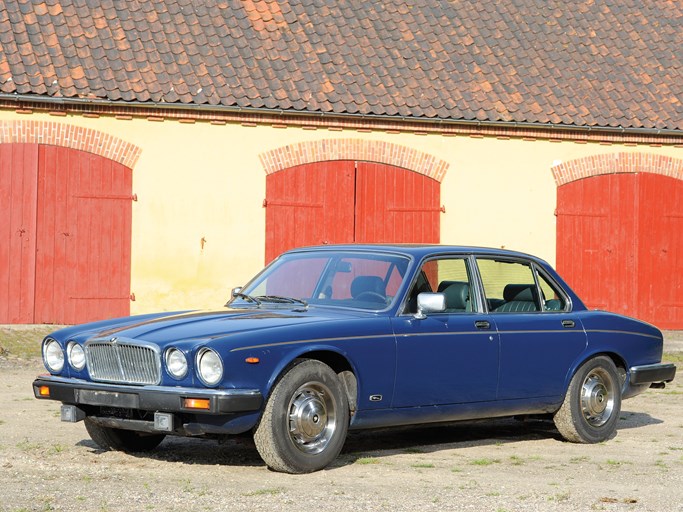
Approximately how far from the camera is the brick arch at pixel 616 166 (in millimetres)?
19656

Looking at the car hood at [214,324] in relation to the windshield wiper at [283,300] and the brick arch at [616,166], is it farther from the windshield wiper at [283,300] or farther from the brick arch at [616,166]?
the brick arch at [616,166]

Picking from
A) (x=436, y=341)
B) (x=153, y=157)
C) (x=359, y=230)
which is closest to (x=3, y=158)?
(x=153, y=157)

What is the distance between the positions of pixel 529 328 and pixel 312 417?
6.62 feet

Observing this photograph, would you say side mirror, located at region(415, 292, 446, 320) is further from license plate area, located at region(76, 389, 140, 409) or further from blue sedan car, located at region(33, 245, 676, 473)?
license plate area, located at region(76, 389, 140, 409)

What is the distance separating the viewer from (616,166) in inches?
783

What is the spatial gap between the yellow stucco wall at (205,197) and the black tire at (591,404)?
9.64m

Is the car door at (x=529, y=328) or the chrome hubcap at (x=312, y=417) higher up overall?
the car door at (x=529, y=328)

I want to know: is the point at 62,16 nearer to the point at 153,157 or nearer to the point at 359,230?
the point at 153,157

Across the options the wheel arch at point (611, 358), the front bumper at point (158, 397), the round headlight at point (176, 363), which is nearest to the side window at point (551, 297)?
the wheel arch at point (611, 358)

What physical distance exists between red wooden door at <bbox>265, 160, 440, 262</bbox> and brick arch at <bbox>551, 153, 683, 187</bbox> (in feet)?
7.09

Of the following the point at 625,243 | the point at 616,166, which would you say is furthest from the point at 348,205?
the point at 625,243

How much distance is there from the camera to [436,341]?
7.92 metres

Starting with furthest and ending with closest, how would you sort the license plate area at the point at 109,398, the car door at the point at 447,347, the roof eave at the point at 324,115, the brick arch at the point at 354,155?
the brick arch at the point at 354,155 < the roof eave at the point at 324,115 < the car door at the point at 447,347 < the license plate area at the point at 109,398

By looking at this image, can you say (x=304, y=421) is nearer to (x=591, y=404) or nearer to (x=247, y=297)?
(x=247, y=297)
